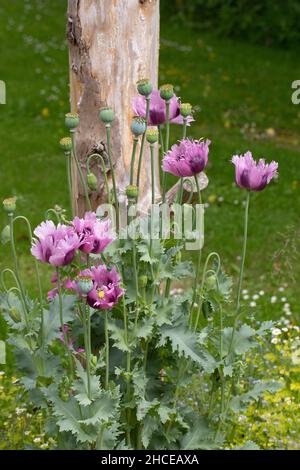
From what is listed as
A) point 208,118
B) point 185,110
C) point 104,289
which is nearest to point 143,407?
point 104,289

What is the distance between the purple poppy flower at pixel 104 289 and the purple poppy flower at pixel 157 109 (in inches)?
21.8

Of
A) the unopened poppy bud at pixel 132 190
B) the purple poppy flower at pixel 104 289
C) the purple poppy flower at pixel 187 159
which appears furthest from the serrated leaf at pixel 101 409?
the purple poppy flower at pixel 187 159

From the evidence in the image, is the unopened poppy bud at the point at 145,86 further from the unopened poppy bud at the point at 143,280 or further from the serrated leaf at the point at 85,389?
the serrated leaf at the point at 85,389

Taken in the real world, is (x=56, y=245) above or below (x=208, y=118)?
above

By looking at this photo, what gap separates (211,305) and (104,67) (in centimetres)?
102

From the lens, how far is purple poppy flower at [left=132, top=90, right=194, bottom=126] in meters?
3.00

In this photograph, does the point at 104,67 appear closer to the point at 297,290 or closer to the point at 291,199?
the point at 297,290

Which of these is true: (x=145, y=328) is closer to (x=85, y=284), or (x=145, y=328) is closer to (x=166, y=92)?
(x=85, y=284)

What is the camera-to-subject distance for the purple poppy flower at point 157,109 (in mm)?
3000

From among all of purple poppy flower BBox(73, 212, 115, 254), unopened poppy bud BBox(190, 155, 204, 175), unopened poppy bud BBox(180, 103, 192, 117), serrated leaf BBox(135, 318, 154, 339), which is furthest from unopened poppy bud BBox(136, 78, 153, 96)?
serrated leaf BBox(135, 318, 154, 339)

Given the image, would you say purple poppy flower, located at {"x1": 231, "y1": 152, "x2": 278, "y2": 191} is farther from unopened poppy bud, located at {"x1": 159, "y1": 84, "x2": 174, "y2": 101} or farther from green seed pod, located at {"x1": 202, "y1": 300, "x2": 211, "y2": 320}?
green seed pod, located at {"x1": 202, "y1": 300, "x2": 211, "y2": 320}

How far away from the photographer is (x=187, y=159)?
2787 millimetres

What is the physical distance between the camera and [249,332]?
10.3 ft

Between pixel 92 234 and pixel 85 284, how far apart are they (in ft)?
0.57
